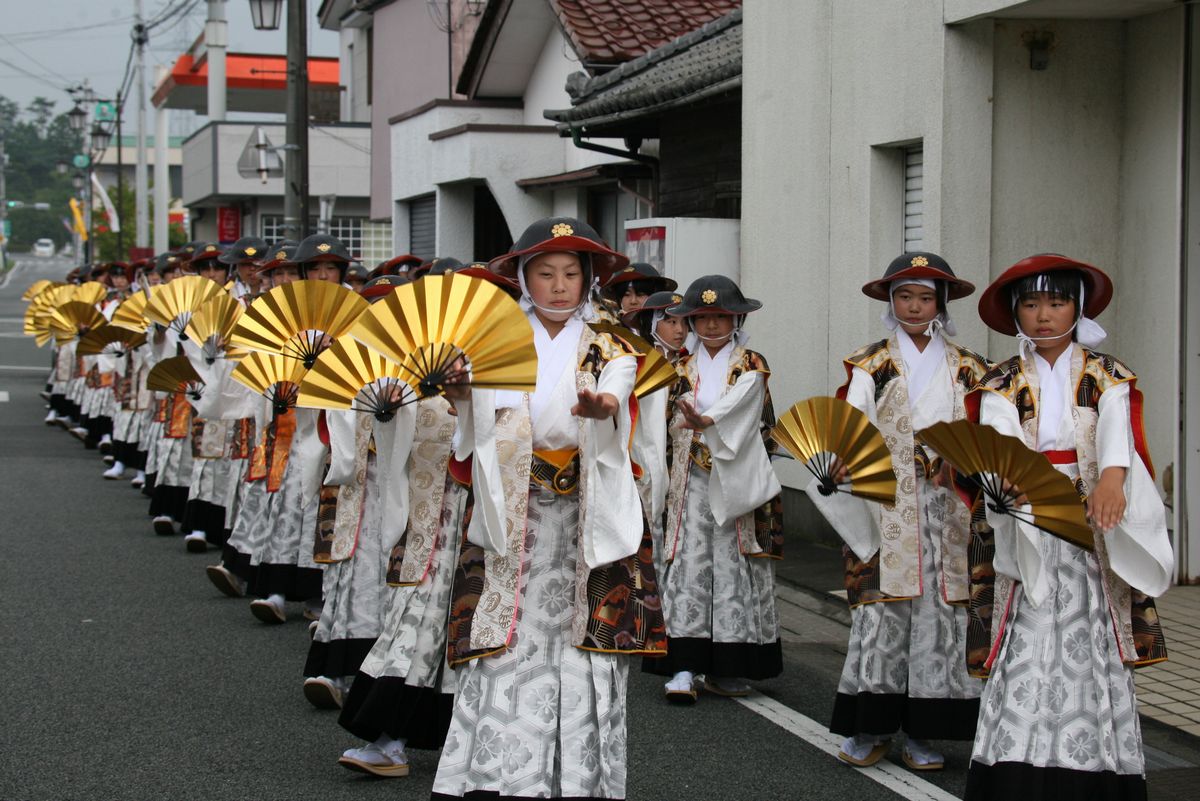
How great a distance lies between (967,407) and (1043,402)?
0.28 m

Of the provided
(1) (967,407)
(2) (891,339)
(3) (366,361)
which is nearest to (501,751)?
(3) (366,361)

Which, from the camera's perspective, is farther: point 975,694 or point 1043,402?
point 975,694

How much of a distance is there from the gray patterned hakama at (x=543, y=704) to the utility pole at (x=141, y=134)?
3531 centimetres

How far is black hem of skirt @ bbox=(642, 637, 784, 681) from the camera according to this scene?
294 inches

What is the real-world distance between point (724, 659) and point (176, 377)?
15.6 feet

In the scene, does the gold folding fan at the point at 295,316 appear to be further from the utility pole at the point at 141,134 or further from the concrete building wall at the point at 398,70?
the utility pole at the point at 141,134

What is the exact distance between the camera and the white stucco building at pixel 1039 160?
9.17 metres

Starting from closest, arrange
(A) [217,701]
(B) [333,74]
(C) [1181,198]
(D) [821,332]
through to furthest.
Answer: (A) [217,701], (C) [1181,198], (D) [821,332], (B) [333,74]

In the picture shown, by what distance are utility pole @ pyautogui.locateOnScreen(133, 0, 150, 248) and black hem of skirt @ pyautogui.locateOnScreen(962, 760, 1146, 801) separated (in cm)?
3585

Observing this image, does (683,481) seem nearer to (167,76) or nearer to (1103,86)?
(1103,86)

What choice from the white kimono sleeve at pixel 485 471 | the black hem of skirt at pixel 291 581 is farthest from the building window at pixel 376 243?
the white kimono sleeve at pixel 485 471

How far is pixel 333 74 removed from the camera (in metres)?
47.5

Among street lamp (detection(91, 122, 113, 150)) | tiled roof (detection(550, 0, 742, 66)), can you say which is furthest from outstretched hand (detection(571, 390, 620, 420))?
street lamp (detection(91, 122, 113, 150))

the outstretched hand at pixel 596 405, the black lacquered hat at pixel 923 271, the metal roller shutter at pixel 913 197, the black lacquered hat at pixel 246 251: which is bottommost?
the outstretched hand at pixel 596 405
